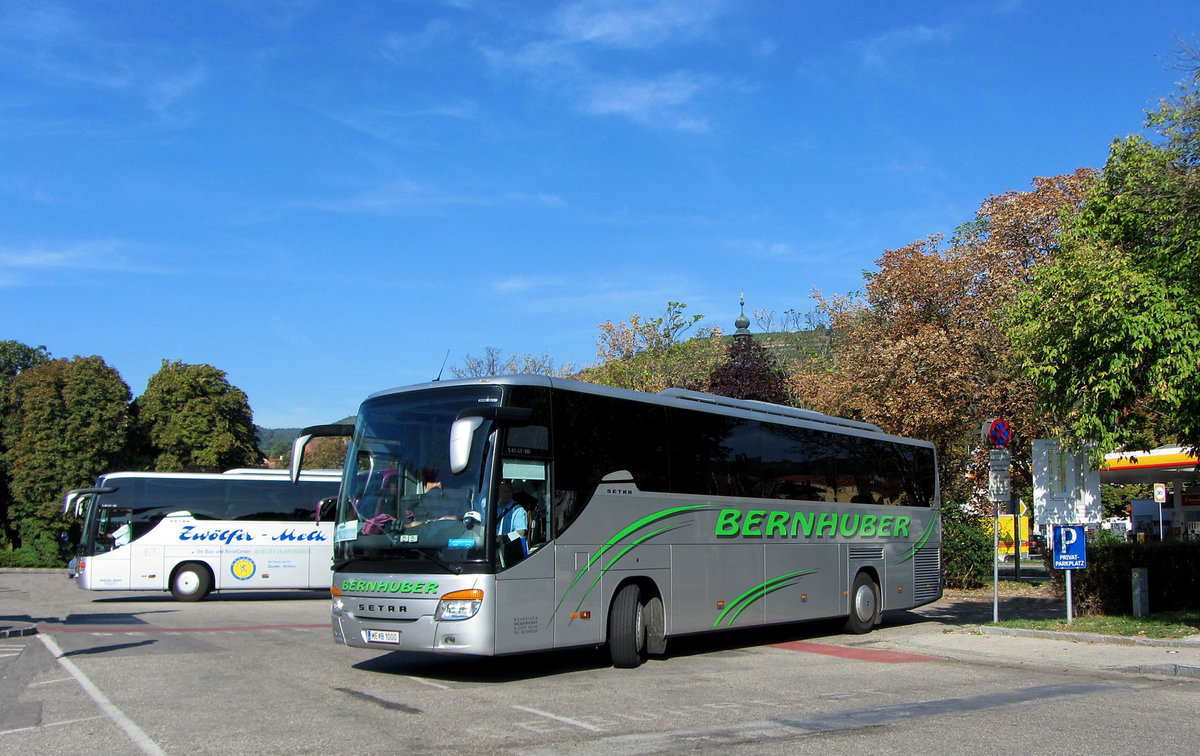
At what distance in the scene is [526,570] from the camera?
35.0 feet

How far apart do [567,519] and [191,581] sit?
54.1ft

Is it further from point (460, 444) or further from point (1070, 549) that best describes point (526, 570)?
point (1070, 549)

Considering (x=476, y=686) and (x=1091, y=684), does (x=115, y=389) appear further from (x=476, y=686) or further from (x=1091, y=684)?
(x=1091, y=684)

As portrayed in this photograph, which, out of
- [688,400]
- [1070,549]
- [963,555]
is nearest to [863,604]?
[1070,549]

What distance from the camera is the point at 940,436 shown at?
23.6 metres

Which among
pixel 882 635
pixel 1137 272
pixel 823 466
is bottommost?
pixel 882 635

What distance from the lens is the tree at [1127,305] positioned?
13180 millimetres

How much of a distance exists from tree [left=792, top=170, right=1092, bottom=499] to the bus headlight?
43.4 ft

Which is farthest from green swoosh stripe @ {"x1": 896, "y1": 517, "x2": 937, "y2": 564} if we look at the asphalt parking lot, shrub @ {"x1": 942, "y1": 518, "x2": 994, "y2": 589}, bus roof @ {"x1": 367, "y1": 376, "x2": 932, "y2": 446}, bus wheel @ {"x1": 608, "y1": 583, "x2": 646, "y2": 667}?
bus wheel @ {"x1": 608, "y1": 583, "x2": 646, "y2": 667}

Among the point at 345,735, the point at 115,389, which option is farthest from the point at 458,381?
the point at 115,389

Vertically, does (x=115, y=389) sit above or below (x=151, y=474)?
above

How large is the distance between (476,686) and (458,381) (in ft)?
10.8

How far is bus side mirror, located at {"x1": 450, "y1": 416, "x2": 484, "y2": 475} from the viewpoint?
9281 mm

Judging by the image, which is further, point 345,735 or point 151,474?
point 151,474
